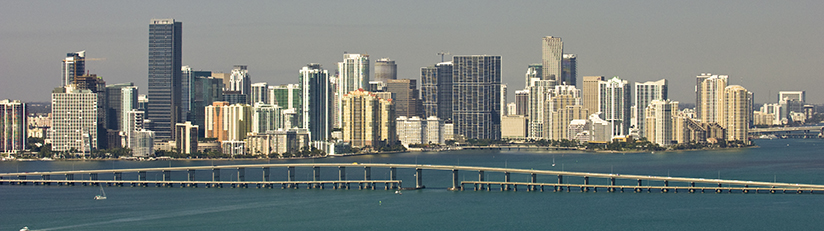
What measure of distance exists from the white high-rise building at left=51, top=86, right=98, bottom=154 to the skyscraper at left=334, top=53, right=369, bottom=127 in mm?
56696

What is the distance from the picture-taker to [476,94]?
587 ft

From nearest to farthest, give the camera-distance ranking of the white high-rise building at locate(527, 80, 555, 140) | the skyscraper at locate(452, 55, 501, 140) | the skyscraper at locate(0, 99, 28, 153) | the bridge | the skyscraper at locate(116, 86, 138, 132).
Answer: the skyscraper at locate(0, 99, 28, 153), the skyscraper at locate(116, 86, 138, 132), the white high-rise building at locate(527, 80, 555, 140), the skyscraper at locate(452, 55, 501, 140), the bridge

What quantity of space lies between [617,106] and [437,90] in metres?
29.8

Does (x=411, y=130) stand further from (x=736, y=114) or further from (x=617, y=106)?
(x=736, y=114)

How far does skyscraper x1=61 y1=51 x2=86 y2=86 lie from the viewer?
142 meters

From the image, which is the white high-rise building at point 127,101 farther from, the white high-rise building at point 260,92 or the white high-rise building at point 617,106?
the white high-rise building at point 617,106

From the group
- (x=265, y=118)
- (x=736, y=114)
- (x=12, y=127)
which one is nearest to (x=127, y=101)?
(x=265, y=118)

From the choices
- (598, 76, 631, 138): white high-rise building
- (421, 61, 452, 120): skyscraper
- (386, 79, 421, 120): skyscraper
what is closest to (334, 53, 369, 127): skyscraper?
(386, 79, 421, 120): skyscraper

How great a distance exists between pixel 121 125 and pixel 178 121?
262 inches

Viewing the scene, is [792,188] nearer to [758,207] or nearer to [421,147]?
[758,207]


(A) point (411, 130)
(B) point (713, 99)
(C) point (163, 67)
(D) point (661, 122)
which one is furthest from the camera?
(B) point (713, 99)

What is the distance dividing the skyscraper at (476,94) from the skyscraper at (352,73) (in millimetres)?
13507

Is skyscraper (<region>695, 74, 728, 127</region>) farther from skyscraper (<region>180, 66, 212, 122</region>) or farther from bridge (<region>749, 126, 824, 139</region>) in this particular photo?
skyscraper (<region>180, 66, 212, 122</region>)

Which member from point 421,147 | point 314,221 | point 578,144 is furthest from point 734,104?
point 314,221
